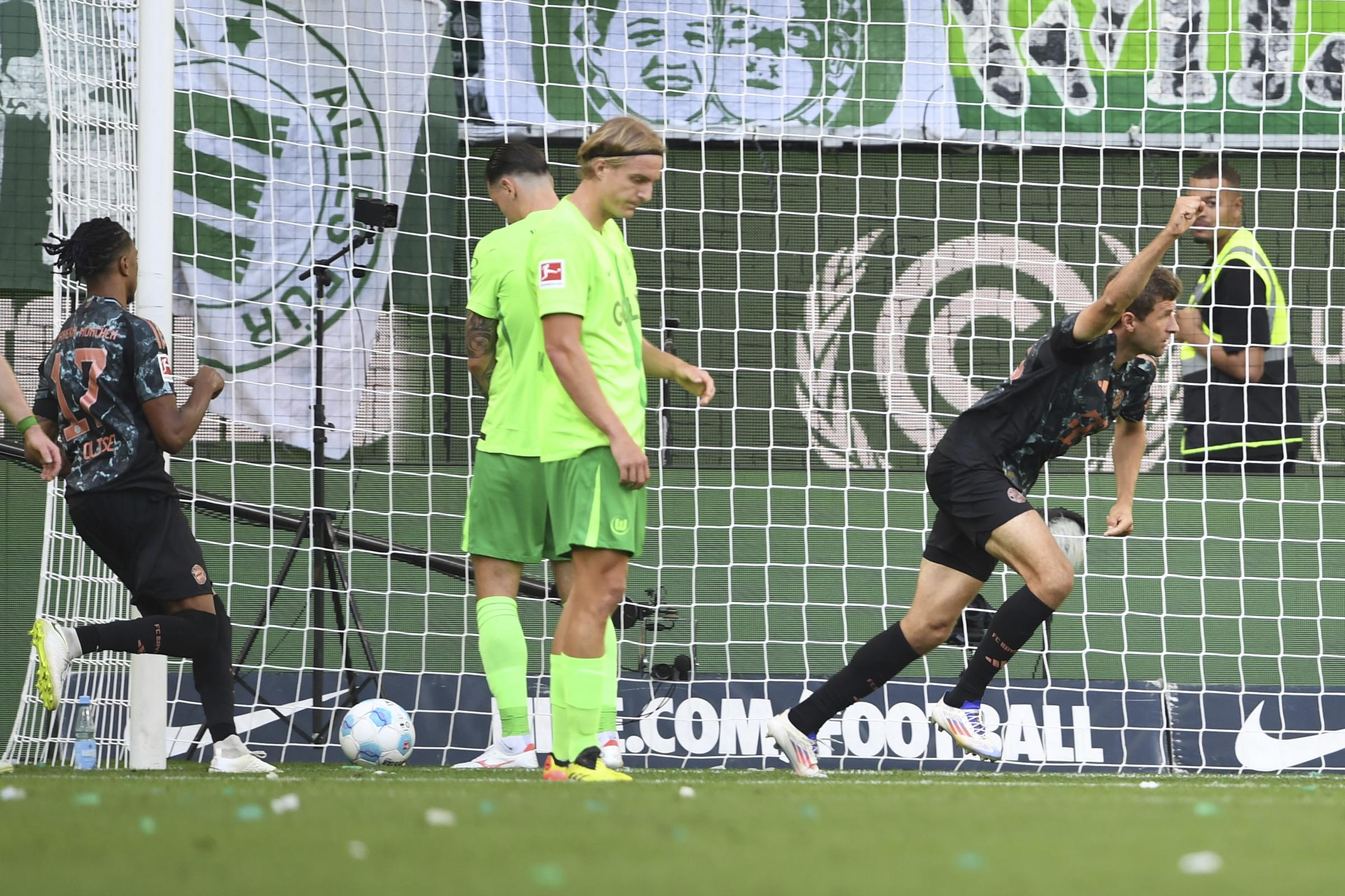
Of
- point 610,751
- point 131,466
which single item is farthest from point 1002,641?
point 131,466

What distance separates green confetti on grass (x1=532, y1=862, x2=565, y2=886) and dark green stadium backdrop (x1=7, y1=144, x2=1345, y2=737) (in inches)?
210

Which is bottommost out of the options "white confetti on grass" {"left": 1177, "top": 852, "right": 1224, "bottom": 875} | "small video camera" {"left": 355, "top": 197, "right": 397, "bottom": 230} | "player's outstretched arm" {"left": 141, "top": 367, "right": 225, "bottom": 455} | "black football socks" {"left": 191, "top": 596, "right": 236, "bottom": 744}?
"black football socks" {"left": 191, "top": 596, "right": 236, "bottom": 744}

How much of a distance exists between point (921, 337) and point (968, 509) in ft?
10.2

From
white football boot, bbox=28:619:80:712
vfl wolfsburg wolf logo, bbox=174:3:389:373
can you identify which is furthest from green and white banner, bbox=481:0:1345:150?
white football boot, bbox=28:619:80:712

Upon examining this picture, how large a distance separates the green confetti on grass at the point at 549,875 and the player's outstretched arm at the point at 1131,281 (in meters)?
3.23

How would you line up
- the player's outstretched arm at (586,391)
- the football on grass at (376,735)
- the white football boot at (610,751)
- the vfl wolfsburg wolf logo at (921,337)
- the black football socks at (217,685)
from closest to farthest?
the player's outstretched arm at (586,391)
the white football boot at (610,751)
the black football socks at (217,685)
the football on grass at (376,735)
the vfl wolfsburg wolf logo at (921,337)

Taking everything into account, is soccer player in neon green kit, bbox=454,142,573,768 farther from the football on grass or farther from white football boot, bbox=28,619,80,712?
white football boot, bbox=28,619,80,712

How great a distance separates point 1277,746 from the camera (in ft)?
24.0

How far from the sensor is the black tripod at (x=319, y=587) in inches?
275

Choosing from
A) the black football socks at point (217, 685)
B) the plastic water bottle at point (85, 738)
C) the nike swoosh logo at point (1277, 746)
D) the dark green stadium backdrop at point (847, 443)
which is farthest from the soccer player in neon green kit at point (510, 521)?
the nike swoosh logo at point (1277, 746)

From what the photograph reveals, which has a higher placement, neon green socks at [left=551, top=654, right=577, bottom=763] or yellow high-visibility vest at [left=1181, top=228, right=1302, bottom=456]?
yellow high-visibility vest at [left=1181, top=228, right=1302, bottom=456]

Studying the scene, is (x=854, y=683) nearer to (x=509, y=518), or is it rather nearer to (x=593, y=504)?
(x=509, y=518)

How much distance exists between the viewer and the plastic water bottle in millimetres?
6078

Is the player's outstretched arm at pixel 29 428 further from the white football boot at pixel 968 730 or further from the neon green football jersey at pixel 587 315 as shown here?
the white football boot at pixel 968 730
